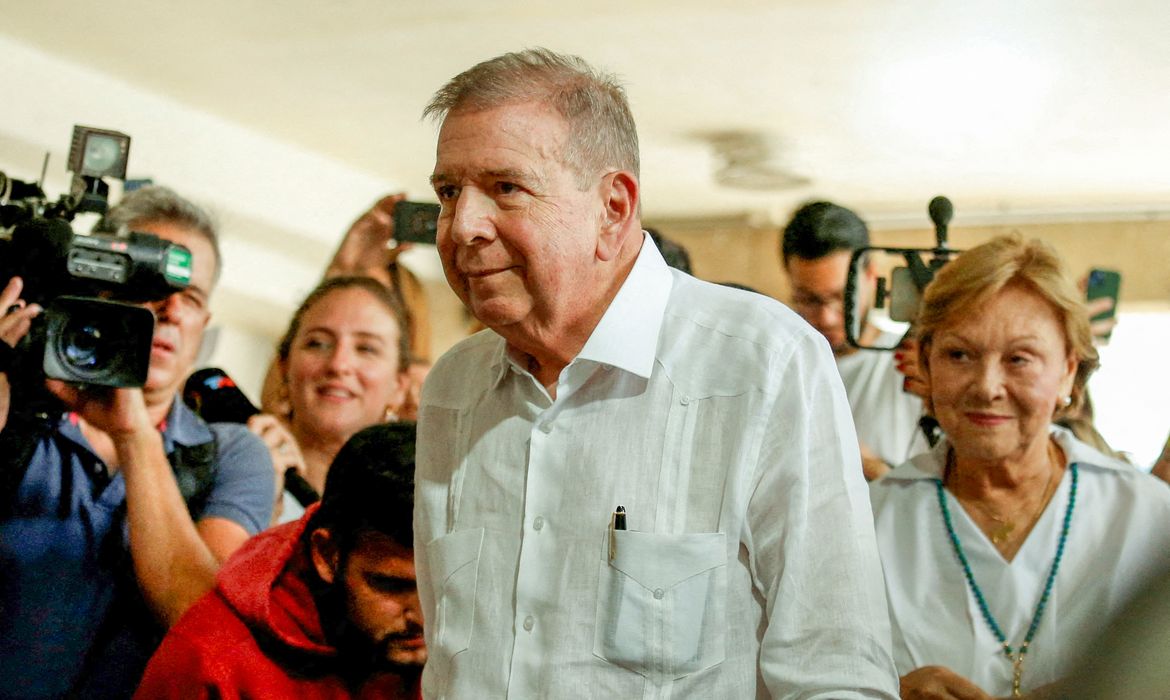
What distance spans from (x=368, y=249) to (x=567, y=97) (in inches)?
61.8

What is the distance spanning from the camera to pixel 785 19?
4.30 metres

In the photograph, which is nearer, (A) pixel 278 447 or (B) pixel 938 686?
(B) pixel 938 686

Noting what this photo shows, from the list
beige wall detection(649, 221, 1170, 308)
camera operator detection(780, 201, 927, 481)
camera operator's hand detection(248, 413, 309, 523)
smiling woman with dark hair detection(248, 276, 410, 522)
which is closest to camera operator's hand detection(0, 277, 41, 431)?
camera operator's hand detection(248, 413, 309, 523)

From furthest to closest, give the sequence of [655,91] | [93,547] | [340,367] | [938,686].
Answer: [655,91]
[340,367]
[93,547]
[938,686]

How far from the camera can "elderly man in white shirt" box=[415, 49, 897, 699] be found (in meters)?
1.17

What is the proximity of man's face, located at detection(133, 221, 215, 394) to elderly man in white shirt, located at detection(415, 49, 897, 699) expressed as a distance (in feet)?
2.78

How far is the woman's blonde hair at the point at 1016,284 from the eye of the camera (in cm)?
179

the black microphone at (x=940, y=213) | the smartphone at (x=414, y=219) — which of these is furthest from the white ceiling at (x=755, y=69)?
the black microphone at (x=940, y=213)

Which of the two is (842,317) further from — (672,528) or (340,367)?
(672,528)

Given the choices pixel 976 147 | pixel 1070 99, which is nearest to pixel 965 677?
pixel 1070 99

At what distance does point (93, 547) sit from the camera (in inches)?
73.1

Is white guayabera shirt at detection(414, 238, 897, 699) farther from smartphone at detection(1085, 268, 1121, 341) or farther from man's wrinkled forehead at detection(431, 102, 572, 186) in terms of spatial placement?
smartphone at detection(1085, 268, 1121, 341)

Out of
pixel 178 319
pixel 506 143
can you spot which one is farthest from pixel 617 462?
pixel 178 319

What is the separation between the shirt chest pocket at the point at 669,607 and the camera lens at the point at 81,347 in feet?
2.89
